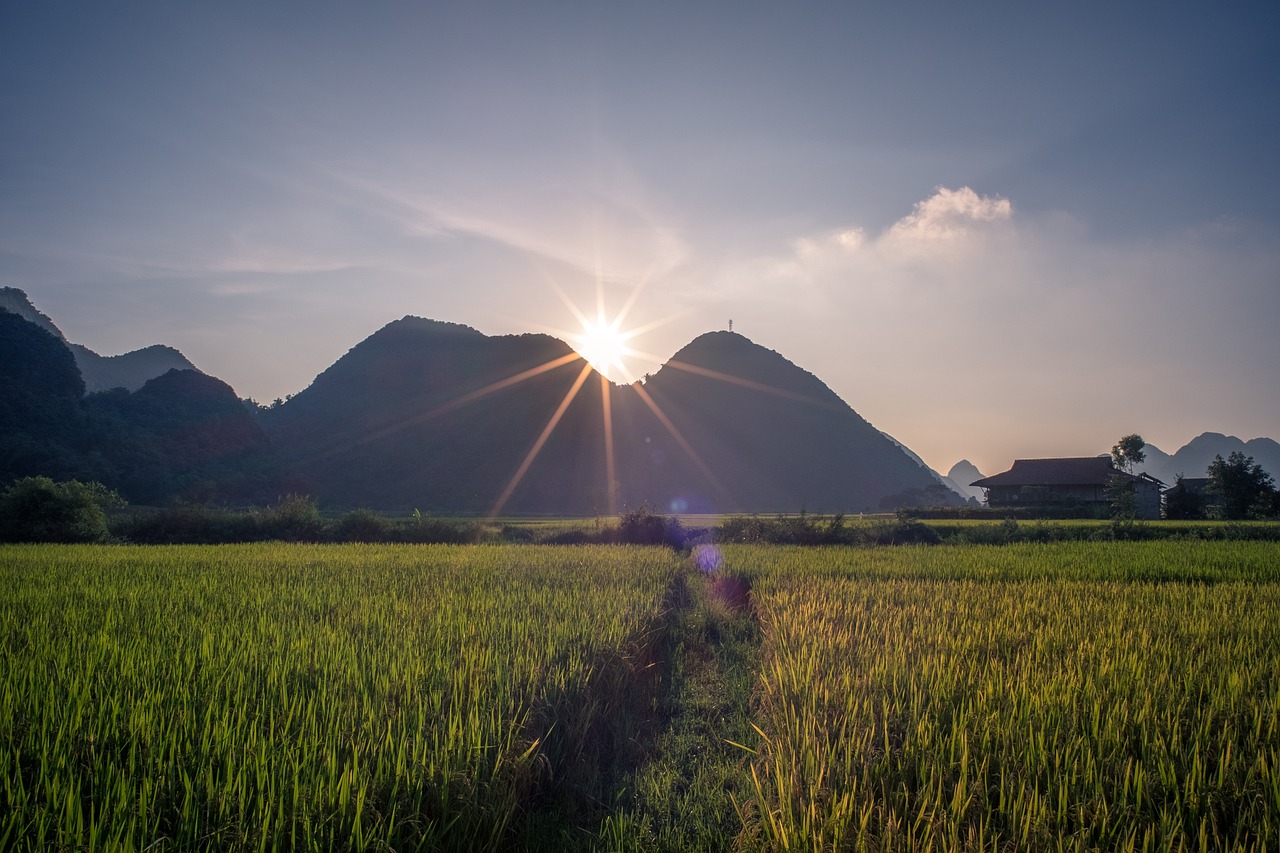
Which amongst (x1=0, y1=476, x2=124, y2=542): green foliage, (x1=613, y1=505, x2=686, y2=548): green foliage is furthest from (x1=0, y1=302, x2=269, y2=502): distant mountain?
(x1=613, y1=505, x2=686, y2=548): green foliage

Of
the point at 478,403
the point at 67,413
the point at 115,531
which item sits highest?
the point at 478,403

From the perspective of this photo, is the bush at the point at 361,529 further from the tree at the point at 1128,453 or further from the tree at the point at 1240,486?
the tree at the point at 1128,453

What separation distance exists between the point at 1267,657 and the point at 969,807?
13.2 feet

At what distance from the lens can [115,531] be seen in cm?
2070

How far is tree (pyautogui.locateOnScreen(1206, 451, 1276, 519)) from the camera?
115 ft

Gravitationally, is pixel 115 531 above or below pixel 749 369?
below

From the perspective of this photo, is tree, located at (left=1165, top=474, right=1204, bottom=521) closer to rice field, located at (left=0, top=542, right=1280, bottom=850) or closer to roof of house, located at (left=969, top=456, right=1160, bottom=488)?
roof of house, located at (left=969, top=456, right=1160, bottom=488)

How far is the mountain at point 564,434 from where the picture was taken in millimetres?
64000

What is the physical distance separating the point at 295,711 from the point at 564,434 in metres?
80.5

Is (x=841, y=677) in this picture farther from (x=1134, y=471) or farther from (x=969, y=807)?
(x=1134, y=471)

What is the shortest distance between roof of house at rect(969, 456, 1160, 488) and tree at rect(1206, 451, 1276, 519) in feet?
22.2

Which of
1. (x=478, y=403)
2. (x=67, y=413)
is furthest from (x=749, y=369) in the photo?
(x=67, y=413)

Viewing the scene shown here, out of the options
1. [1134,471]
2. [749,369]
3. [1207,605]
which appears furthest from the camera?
[749,369]

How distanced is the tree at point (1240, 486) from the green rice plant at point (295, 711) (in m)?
45.2
